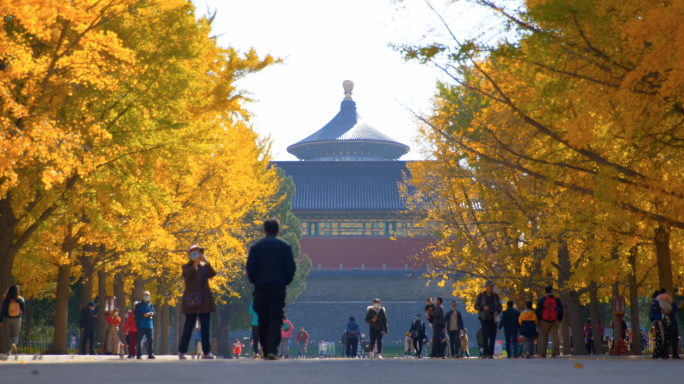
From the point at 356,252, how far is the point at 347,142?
13871 millimetres

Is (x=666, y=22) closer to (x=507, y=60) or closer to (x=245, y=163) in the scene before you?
(x=507, y=60)

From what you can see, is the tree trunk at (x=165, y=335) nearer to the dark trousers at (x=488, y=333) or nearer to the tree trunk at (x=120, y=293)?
the tree trunk at (x=120, y=293)

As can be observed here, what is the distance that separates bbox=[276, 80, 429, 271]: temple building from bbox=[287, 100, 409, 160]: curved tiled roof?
8.15 metres

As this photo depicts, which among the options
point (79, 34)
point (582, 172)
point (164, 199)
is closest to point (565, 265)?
point (582, 172)

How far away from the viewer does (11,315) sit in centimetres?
1291

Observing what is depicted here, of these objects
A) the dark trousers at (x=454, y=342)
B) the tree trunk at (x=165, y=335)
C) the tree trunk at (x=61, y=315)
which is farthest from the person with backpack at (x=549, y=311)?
the tree trunk at (x=165, y=335)

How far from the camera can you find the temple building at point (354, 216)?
40969 mm

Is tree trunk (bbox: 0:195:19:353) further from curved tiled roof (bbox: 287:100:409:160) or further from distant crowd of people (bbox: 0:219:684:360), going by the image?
curved tiled roof (bbox: 287:100:409:160)

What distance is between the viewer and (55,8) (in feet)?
33.0

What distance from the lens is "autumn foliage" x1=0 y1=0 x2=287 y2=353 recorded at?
10234 mm

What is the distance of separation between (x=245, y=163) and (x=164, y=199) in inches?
216

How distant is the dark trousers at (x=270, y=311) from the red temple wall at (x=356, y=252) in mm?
32895

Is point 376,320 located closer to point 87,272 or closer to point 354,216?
point 87,272

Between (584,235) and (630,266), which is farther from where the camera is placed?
(630,266)
